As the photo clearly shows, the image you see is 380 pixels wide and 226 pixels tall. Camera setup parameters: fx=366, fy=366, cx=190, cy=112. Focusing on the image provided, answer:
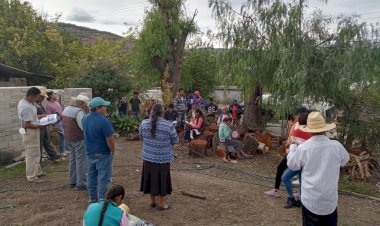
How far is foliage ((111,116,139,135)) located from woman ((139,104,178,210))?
7.13m

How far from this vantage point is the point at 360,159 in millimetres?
8453

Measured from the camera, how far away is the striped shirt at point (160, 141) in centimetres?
→ 498

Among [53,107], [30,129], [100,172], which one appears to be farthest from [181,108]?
[100,172]

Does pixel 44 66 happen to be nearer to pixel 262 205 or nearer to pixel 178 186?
pixel 178 186

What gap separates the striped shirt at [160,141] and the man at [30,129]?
253 cm

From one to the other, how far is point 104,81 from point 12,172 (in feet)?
20.1

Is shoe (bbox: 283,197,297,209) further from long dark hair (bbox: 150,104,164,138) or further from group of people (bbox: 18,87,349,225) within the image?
long dark hair (bbox: 150,104,164,138)

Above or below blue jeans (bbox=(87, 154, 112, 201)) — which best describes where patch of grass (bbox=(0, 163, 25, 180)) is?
below

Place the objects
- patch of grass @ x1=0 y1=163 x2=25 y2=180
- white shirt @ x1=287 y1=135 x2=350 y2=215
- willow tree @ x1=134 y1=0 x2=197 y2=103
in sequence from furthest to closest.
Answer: willow tree @ x1=134 y1=0 x2=197 y2=103 → patch of grass @ x1=0 y1=163 x2=25 y2=180 → white shirt @ x1=287 y1=135 x2=350 y2=215

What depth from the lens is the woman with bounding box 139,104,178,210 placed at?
16.3 ft

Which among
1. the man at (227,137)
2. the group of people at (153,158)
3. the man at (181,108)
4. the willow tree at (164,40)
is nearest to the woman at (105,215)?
the group of people at (153,158)

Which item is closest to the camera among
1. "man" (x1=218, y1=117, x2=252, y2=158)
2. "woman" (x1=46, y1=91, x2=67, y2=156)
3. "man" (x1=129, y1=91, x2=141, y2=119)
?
"woman" (x1=46, y1=91, x2=67, y2=156)

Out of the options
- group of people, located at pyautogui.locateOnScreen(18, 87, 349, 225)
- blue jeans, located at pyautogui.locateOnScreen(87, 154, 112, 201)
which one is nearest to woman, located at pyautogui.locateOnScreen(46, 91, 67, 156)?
group of people, located at pyautogui.locateOnScreen(18, 87, 349, 225)

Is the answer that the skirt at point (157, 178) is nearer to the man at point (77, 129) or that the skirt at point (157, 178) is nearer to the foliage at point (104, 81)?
the man at point (77, 129)
